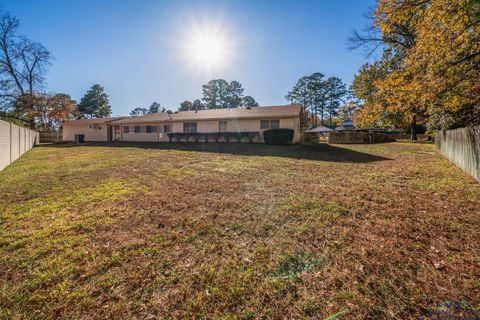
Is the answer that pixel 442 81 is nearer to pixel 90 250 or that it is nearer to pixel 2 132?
pixel 90 250

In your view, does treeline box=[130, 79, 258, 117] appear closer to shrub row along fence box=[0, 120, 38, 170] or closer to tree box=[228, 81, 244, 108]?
tree box=[228, 81, 244, 108]

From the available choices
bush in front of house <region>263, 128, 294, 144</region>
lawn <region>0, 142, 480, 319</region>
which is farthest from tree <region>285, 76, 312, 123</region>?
lawn <region>0, 142, 480, 319</region>

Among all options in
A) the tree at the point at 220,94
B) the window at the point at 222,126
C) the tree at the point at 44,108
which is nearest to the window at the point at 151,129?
the window at the point at 222,126

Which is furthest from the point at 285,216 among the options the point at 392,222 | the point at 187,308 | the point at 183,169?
the point at 183,169

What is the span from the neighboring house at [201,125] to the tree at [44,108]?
695 centimetres

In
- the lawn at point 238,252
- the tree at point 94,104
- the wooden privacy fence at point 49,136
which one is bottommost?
the lawn at point 238,252

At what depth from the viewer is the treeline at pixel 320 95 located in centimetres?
5219

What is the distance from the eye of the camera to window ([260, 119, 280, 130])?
1867cm

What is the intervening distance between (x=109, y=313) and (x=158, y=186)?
13.0 feet

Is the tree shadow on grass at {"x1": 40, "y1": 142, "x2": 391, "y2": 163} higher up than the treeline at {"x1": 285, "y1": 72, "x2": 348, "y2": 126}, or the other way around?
the treeline at {"x1": 285, "y1": 72, "x2": 348, "y2": 126}

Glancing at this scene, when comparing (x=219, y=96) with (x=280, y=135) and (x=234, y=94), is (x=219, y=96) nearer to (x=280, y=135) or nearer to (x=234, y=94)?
(x=234, y=94)

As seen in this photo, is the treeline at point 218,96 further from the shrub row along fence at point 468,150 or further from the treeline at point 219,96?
the shrub row along fence at point 468,150

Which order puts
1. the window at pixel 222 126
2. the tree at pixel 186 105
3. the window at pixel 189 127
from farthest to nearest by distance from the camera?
the tree at pixel 186 105, the window at pixel 189 127, the window at pixel 222 126

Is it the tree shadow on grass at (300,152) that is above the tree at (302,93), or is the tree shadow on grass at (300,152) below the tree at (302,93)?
below
